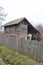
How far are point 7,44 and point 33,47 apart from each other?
740 centimetres

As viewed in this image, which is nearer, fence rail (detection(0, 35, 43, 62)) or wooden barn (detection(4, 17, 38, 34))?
fence rail (detection(0, 35, 43, 62))

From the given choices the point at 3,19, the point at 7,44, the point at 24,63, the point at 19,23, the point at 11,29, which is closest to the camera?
the point at 24,63

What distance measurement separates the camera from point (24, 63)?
41.4ft

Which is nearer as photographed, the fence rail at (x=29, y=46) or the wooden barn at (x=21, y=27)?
the fence rail at (x=29, y=46)

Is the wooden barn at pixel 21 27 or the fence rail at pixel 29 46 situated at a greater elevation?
the wooden barn at pixel 21 27

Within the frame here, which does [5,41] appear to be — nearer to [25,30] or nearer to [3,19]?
[25,30]

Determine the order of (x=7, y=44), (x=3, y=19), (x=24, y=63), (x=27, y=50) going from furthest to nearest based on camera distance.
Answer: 1. (x=3, y=19)
2. (x=7, y=44)
3. (x=27, y=50)
4. (x=24, y=63)

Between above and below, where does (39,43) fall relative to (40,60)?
above

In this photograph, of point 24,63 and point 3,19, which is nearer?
point 24,63

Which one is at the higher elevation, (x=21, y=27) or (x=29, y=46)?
(x=21, y=27)

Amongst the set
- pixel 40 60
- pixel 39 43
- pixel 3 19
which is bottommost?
pixel 40 60

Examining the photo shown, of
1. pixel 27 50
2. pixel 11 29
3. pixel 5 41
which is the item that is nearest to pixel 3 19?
pixel 11 29

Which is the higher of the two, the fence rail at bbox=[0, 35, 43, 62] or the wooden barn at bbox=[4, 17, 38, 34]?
the wooden barn at bbox=[4, 17, 38, 34]

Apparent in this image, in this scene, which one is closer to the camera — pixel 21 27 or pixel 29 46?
pixel 29 46
